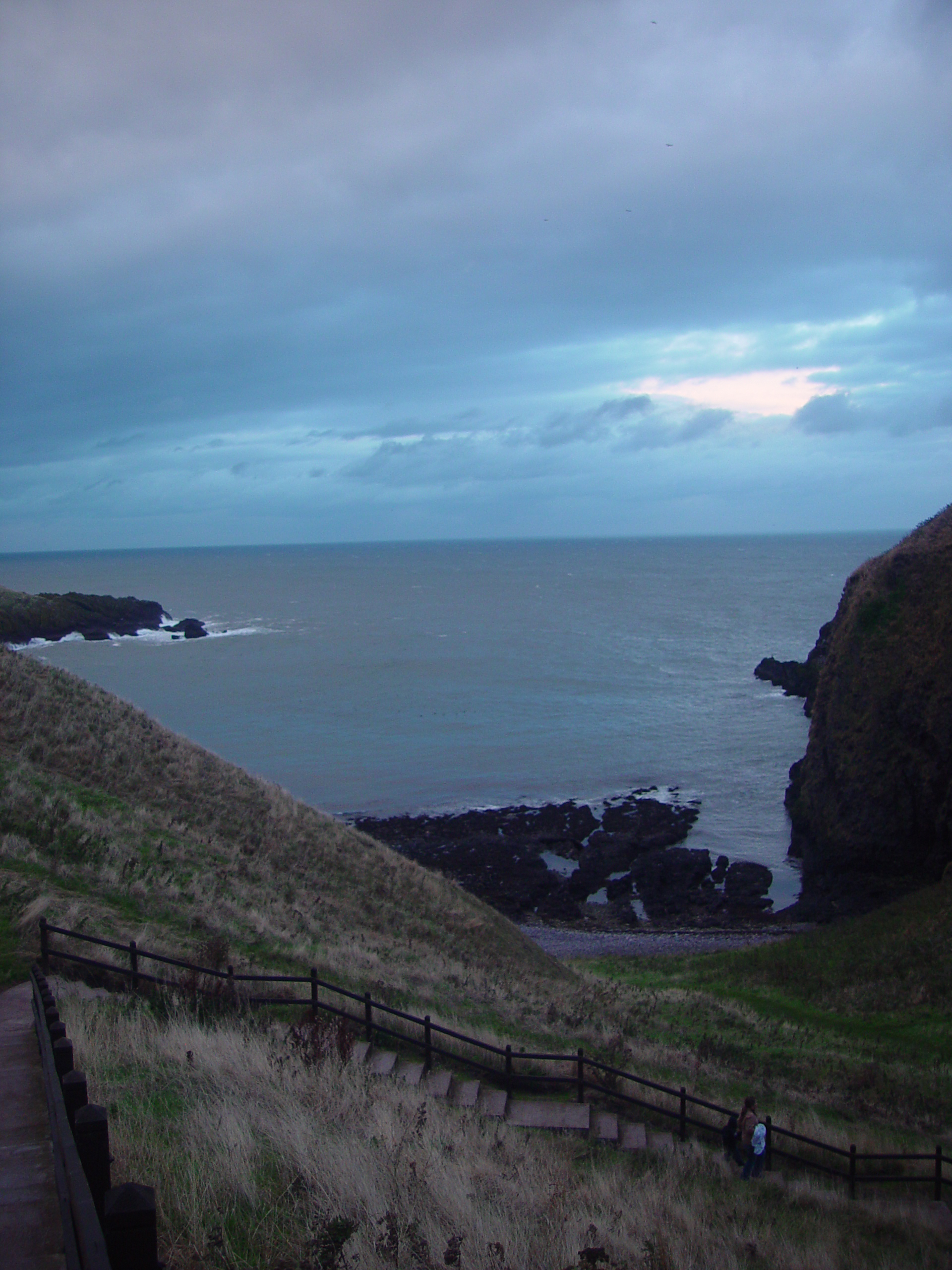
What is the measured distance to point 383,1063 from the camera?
11.8 metres

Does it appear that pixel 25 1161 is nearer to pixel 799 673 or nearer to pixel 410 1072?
pixel 410 1072

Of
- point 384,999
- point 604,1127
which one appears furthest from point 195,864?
point 604,1127

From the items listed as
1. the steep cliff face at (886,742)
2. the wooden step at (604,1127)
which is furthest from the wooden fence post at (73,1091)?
the steep cliff face at (886,742)

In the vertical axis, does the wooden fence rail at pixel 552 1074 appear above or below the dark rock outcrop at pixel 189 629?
below

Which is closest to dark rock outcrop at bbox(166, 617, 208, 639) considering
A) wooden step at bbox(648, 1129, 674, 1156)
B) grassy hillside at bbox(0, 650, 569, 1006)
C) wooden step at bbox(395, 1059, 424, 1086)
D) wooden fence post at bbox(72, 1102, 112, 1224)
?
grassy hillside at bbox(0, 650, 569, 1006)

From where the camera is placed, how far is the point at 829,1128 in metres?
13.2

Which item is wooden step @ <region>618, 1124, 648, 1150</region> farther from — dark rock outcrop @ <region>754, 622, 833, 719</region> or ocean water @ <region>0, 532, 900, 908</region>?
dark rock outcrop @ <region>754, 622, 833, 719</region>

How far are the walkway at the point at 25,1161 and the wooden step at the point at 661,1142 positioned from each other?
7113mm

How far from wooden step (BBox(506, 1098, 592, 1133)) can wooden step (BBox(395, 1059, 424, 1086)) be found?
1.20 m

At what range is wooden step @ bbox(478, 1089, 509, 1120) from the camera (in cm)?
1131

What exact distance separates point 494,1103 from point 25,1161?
6.49 meters

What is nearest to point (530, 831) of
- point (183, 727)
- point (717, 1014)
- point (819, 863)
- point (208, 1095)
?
point (819, 863)

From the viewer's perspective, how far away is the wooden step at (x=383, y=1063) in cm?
1158

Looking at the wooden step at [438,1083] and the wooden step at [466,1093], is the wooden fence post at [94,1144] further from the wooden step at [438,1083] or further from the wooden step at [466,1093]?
the wooden step at [466,1093]
